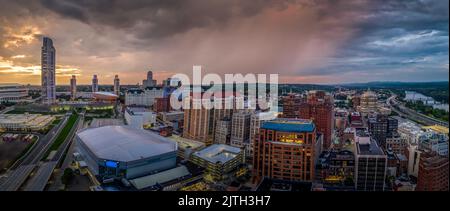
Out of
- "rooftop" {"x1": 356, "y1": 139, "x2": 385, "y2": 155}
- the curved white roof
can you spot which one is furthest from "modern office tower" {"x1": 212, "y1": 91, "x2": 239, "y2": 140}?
"rooftop" {"x1": 356, "y1": 139, "x2": 385, "y2": 155}

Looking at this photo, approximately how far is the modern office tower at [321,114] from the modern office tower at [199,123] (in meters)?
2.71

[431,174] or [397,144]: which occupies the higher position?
[431,174]

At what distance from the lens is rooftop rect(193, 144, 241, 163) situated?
624cm

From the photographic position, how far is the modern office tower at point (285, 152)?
5.46m

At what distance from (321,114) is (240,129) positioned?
2348 mm

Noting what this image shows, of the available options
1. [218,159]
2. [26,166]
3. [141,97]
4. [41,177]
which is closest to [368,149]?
[218,159]

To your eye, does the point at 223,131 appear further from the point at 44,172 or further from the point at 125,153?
the point at 44,172

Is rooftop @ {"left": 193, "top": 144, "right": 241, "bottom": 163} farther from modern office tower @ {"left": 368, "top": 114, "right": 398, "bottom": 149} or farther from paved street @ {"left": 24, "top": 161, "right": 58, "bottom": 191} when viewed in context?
modern office tower @ {"left": 368, "top": 114, "right": 398, "bottom": 149}

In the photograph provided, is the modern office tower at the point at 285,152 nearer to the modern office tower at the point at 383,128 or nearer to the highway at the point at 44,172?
the modern office tower at the point at 383,128

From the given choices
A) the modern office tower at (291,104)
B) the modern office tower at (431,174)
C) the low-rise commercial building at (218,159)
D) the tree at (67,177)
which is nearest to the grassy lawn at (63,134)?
the tree at (67,177)

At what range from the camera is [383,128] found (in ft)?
26.4
